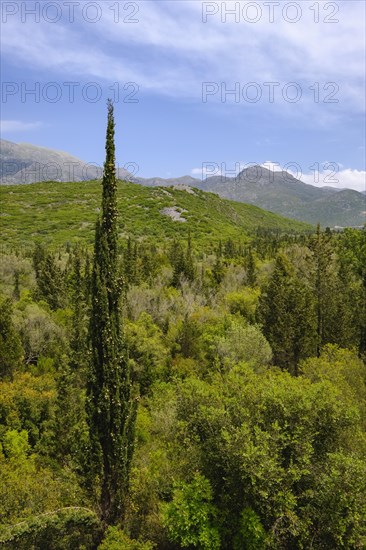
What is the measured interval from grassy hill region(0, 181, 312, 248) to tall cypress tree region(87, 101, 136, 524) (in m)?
68.7

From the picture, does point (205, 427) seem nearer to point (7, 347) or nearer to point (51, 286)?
point (7, 347)

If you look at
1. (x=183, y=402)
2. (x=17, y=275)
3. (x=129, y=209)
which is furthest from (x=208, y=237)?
(x=183, y=402)

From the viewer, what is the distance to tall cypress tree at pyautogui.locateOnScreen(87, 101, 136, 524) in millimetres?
15466

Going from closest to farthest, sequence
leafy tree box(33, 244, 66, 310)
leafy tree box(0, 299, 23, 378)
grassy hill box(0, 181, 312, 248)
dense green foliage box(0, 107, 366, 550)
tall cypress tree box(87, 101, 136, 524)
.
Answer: dense green foliage box(0, 107, 366, 550) < tall cypress tree box(87, 101, 136, 524) < leafy tree box(0, 299, 23, 378) < leafy tree box(33, 244, 66, 310) < grassy hill box(0, 181, 312, 248)

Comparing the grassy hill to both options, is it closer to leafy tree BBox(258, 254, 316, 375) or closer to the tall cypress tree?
leafy tree BBox(258, 254, 316, 375)

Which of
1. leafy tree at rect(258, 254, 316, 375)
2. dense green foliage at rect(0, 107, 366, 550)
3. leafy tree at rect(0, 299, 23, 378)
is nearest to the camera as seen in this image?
dense green foliage at rect(0, 107, 366, 550)

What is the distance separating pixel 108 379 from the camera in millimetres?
15508

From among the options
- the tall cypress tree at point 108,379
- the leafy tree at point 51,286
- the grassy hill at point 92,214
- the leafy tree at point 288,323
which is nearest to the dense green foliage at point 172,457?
the tall cypress tree at point 108,379

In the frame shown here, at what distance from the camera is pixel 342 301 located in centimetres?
4172

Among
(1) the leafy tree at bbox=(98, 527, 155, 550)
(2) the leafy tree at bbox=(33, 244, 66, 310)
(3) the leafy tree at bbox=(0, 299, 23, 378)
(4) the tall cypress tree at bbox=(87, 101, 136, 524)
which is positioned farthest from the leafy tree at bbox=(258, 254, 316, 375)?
(1) the leafy tree at bbox=(98, 527, 155, 550)

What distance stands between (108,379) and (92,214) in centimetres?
9005

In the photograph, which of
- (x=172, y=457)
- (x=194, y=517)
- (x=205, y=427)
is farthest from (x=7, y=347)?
(x=194, y=517)

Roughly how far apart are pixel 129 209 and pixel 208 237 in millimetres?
23814

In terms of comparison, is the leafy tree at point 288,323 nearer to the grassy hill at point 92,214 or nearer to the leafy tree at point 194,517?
the leafy tree at point 194,517
